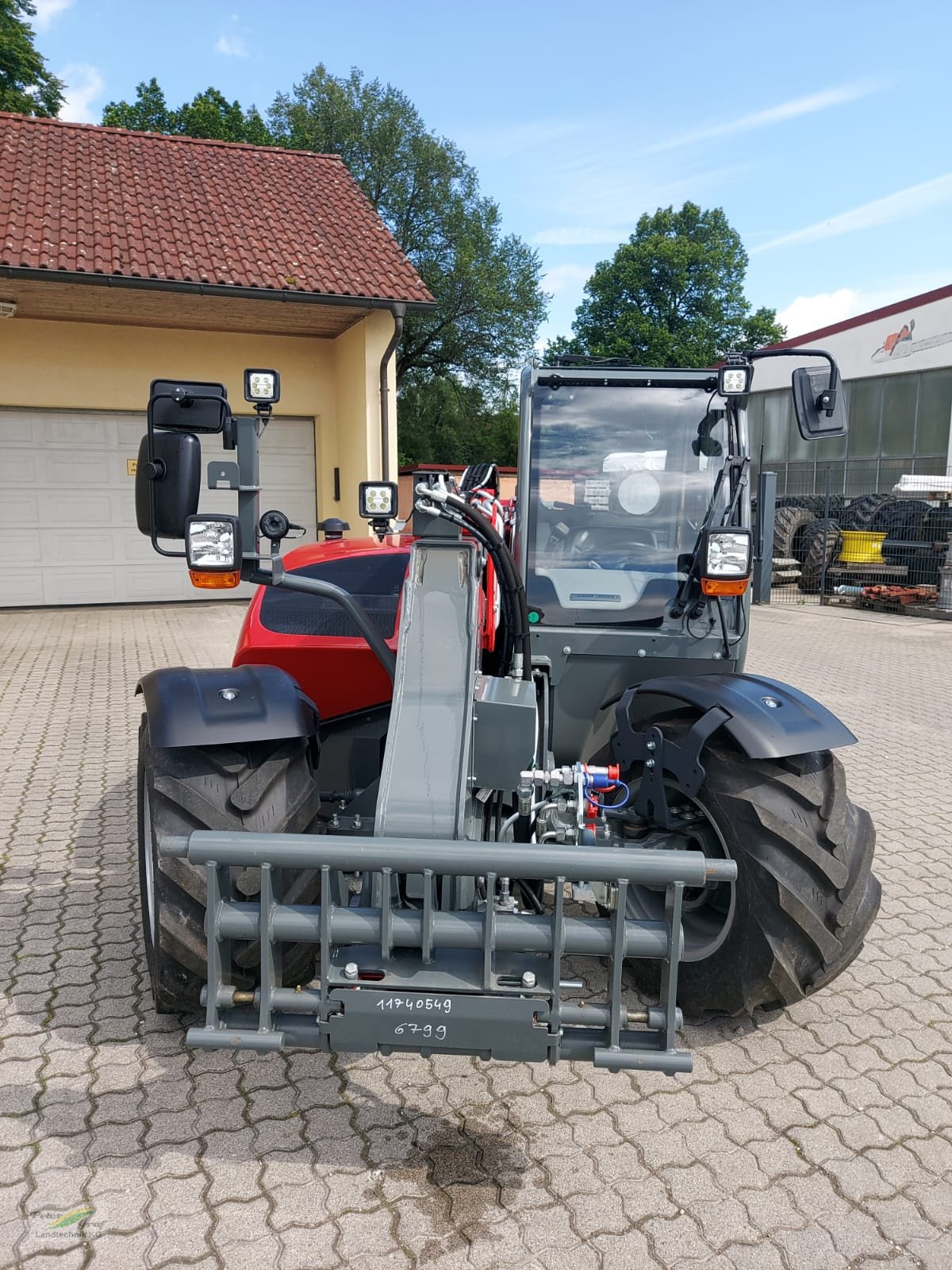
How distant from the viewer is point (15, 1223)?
227 cm

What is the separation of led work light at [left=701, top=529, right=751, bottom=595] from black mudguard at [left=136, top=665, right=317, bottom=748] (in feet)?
4.91

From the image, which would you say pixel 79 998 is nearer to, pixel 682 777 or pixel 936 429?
pixel 682 777

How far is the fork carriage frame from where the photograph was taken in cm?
219

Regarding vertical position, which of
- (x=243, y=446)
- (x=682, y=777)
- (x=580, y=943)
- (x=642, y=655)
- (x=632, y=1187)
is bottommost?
(x=632, y=1187)

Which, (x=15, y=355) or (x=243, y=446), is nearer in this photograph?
(x=243, y=446)

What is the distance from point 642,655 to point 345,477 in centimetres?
1077

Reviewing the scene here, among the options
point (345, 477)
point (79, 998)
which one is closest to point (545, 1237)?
point (79, 998)

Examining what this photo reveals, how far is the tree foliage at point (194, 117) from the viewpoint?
105ft

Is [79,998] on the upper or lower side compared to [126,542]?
lower

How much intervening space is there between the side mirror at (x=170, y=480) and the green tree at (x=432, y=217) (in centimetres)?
3169

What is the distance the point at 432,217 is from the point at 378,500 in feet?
114

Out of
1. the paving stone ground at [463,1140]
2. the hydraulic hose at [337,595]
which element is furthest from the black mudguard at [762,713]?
the paving stone ground at [463,1140]

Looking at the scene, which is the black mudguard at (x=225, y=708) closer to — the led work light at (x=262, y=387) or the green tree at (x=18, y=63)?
the led work light at (x=262, y=387)

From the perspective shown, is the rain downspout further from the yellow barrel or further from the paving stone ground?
the paving stone ground
